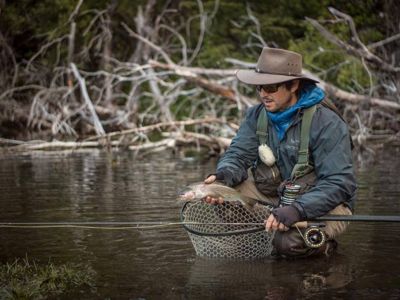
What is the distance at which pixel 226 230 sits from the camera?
5328mm

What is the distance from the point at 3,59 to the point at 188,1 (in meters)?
4.93

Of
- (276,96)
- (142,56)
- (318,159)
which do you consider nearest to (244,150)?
(276,96)

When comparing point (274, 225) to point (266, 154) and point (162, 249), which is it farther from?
point (162, 249)

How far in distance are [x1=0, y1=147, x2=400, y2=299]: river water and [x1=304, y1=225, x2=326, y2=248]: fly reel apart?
119mm

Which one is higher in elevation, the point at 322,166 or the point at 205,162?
the point at 322,166

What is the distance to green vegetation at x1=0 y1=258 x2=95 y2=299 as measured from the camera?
161 inches

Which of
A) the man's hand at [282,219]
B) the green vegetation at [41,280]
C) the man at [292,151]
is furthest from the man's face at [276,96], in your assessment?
the green vegetation at [41,280]

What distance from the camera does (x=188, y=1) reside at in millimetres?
20641

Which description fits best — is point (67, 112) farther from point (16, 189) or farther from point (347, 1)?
point (16, 189)

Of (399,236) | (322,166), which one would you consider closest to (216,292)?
(322,166)

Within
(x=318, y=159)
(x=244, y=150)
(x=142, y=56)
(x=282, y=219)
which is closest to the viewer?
(x=282, y=219)

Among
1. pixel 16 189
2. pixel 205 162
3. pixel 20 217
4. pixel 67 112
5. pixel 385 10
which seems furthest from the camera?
pixel 67 112

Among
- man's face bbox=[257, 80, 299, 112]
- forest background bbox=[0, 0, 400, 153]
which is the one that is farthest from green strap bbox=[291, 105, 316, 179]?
forest background bbox=[0, 0, 400, 153]

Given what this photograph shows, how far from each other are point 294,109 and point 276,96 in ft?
0.48
